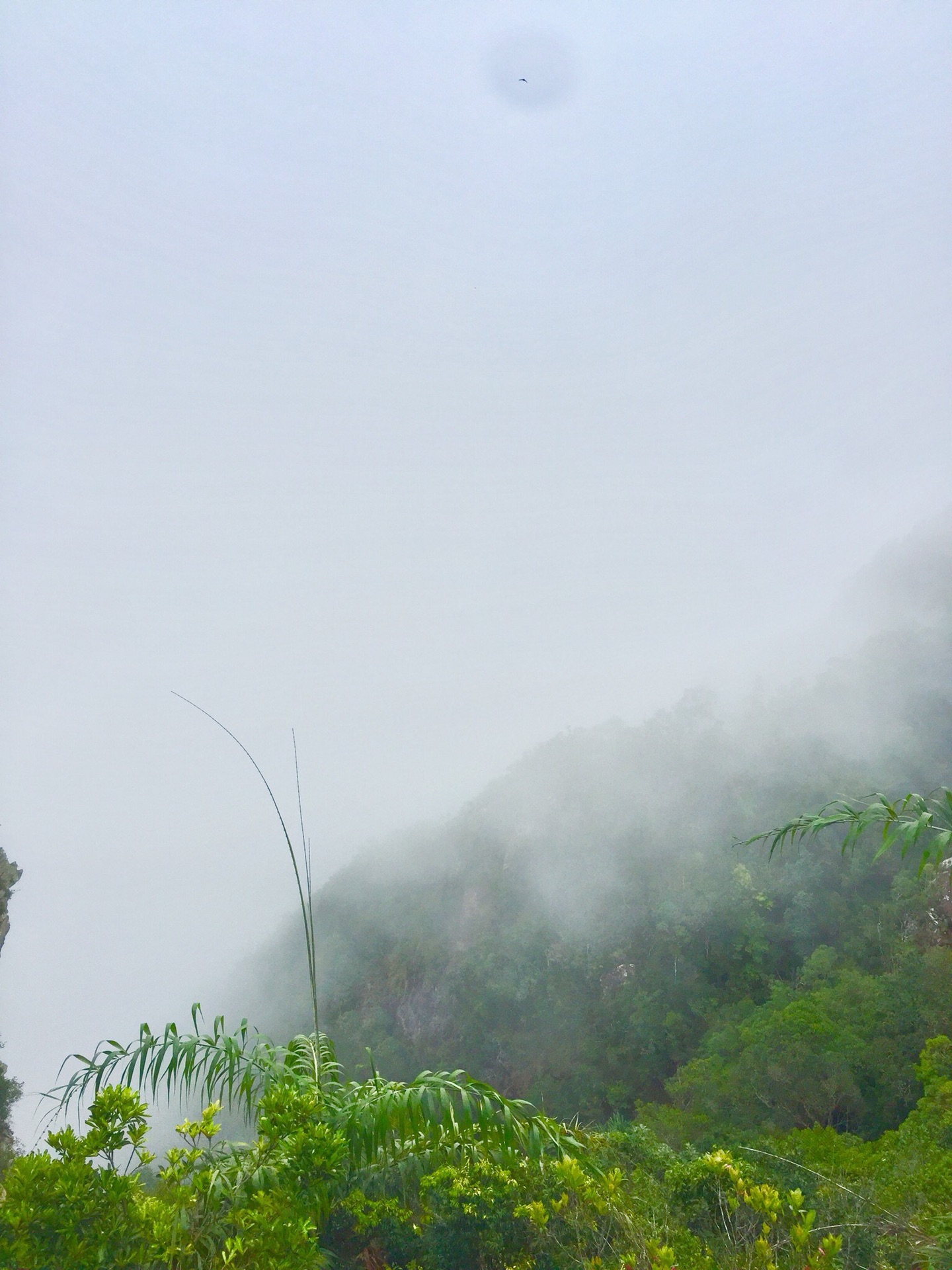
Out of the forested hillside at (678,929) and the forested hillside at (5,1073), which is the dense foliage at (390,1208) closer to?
the forested hillside at (5,1073)

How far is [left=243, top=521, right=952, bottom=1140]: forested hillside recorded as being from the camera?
23.2m

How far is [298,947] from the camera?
5525cm

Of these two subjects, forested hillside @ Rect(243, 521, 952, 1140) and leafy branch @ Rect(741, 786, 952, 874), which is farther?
forested hillside @ Rect(243, 521, 952, 1140)

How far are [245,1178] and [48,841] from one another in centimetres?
13172

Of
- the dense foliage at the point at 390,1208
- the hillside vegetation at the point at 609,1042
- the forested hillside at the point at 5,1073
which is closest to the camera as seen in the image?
the dense foliage at the point at 390,1208

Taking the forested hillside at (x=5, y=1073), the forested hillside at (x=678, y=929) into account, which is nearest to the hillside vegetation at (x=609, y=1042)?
the forested hillside at (x=678, y=929)

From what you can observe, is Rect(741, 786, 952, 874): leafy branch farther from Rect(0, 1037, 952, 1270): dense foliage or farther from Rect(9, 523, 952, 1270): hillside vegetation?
Rect(0, 1037, 952, 1270): dense foliage

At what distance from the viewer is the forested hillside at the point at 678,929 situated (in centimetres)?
2320

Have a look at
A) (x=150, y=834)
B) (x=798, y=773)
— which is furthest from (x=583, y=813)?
(x=150, y=834)

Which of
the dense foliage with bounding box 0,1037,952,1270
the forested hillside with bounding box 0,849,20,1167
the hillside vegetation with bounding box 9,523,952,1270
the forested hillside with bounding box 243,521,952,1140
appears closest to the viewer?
the dense foliage with bounding box 0,1037,952,1270

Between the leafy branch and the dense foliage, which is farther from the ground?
the leafy branch

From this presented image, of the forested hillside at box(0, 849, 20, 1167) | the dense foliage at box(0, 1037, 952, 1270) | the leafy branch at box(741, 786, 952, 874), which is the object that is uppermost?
the forested hillside at box(0, 849, 20, 1167)

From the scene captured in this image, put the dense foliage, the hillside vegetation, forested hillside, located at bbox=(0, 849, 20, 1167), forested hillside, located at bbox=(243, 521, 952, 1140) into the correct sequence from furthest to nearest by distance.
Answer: forested hillside, located at bbox=(243, 521, 952, 1140), forested hillside, located at bbox=(0, 849, 20, 1167), the hillside vegetation, the dense foliage

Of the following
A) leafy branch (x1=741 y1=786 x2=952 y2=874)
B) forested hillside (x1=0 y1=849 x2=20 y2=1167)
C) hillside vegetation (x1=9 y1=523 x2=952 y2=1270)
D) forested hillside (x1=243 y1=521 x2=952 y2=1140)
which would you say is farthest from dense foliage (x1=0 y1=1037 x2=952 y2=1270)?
forested hillside (x1=243 y1=521 x2=952 y2=1140)
